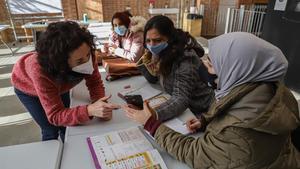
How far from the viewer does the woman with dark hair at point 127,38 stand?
2.13m

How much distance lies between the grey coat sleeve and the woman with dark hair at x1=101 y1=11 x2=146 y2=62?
855 mm

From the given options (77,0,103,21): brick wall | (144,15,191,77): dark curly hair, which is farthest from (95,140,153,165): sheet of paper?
(77,0,103,21): brick wall

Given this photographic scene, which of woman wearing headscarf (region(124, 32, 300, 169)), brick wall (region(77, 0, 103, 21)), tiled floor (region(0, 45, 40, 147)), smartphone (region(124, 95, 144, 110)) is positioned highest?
brick wall (region(77, 0, 103, 21))

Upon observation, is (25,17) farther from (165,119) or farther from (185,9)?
(165,119)

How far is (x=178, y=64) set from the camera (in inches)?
52.3

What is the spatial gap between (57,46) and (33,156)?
0.50m

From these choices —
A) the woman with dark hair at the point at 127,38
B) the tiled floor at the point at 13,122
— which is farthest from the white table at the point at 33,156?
the tiled floor at the point at 13,122

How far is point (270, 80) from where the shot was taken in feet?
2.39

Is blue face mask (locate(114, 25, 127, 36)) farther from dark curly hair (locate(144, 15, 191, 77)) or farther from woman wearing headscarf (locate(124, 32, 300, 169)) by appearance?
woman wearing headscarf (locate(124, 32, 300, 169))

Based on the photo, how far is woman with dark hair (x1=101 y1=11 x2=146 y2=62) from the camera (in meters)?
2.13

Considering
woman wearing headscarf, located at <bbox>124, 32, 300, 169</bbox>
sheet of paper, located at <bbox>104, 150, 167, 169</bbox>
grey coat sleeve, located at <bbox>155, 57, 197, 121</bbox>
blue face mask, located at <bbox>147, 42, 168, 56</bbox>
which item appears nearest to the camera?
woman wearing headscarf, located at <bbox>124, 32, 300, 169</bbox>

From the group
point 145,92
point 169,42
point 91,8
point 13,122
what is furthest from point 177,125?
point 91,8

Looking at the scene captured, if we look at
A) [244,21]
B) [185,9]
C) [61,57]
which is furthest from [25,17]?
[61,57]

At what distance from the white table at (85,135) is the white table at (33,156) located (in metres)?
0.04
